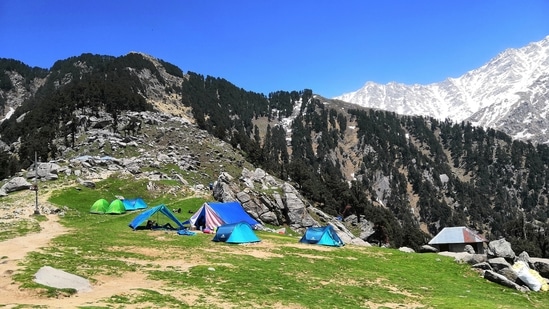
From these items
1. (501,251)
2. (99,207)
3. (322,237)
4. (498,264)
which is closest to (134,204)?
(99,207)

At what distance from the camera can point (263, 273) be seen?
2809cm

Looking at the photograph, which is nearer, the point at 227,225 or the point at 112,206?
the point at 227,225

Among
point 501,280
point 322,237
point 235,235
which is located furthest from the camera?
point 322,237

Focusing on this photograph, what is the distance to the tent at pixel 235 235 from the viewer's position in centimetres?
4219

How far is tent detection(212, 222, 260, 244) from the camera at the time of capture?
138 feet

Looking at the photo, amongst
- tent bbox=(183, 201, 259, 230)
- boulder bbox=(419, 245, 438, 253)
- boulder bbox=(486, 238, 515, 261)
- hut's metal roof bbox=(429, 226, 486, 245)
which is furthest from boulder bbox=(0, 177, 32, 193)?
boulder bbox=(486, 238, 515, 261)

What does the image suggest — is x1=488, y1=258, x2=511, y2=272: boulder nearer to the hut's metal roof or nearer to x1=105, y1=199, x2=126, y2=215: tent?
the hut's metal roof

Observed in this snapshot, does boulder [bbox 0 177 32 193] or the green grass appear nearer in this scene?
the green grass

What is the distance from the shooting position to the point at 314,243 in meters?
46.1

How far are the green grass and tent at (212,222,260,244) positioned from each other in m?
1.13

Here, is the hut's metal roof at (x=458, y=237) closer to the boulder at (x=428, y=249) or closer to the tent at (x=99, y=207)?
the boulder at (x=428, y=249)

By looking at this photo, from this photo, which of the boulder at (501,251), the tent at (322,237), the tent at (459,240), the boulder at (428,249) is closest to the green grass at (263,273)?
the tent at (322,237)

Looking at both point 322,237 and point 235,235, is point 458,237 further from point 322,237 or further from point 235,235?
point 235,235

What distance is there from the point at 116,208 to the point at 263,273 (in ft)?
135
